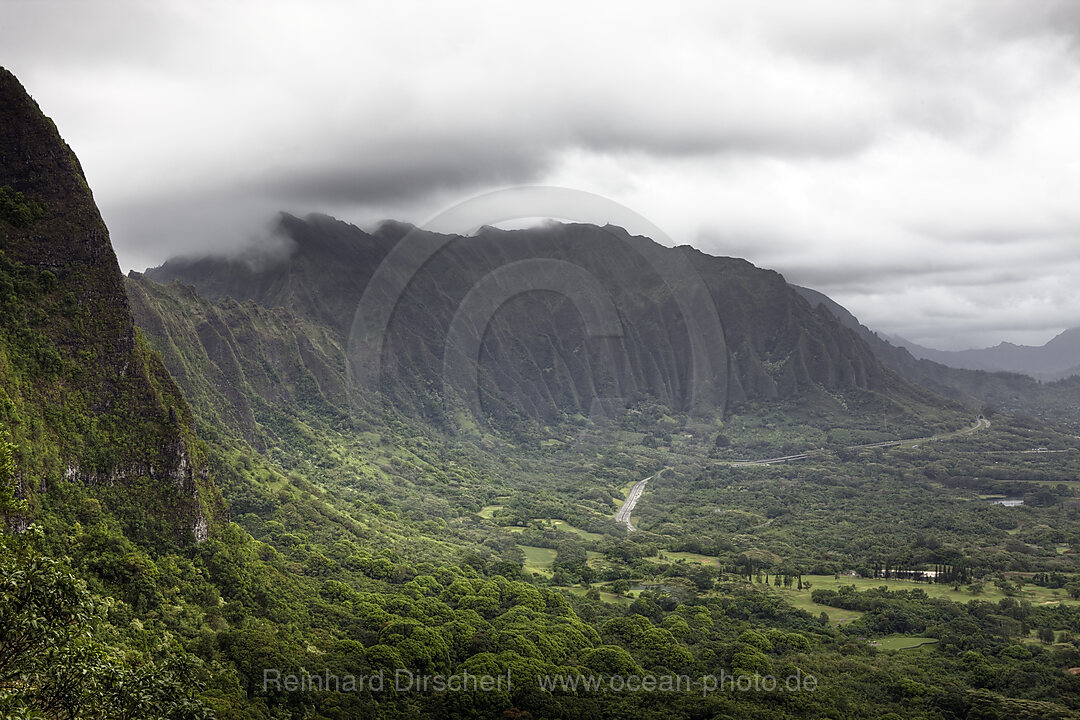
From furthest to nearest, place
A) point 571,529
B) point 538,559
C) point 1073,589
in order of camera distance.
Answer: point 571,529 → point 538,559 → point 1073,589

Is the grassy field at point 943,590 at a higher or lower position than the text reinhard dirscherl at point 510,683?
lower

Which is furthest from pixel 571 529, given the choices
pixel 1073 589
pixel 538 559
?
pixel 1073 589

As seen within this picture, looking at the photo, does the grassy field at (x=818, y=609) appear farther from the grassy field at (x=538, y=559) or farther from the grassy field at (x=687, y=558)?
the grassy field at (x=538, y=559)

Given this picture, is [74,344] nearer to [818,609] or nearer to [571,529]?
[818,609]

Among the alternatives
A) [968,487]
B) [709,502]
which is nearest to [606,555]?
[709,502]

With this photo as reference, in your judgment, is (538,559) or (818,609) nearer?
(818,609)

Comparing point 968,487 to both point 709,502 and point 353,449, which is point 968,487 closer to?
point 709,502

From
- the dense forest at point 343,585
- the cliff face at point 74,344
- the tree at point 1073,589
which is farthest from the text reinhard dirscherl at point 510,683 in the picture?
the tree at point 1073,589
